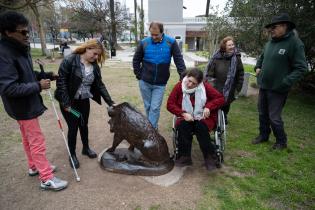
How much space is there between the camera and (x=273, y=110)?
4699 mm

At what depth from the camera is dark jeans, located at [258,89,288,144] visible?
15.3ft

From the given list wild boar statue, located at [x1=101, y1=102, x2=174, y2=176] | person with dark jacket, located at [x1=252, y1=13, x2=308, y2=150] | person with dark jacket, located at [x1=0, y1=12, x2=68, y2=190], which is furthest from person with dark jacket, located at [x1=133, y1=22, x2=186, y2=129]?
person with dark jacket, located at [x1=0, y1=12, x2=68, y2=190]

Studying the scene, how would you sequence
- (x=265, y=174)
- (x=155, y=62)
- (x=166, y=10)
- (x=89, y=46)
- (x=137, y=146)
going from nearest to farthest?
(x=89, y=46) → (x=137, y=146) → (x=265, y=174) → (x=155, y=62) → (x=166, y=10)

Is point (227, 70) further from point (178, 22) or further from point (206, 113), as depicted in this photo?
point (178, 22)

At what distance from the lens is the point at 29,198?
3453 millimetres

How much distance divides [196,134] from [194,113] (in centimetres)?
31

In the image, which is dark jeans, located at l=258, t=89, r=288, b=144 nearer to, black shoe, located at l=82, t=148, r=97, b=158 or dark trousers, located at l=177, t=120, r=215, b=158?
dark trousers, located at l=177, t=120, r=215, b=158

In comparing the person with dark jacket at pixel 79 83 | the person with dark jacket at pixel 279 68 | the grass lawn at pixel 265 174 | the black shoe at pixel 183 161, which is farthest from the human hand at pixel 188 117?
the person with dark jacket at pixel 279 68

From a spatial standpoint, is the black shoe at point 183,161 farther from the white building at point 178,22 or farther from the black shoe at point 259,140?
the white building at point 178,22

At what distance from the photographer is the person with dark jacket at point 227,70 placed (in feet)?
16.9

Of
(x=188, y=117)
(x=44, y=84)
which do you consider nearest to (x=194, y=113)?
(x=188, y=117)

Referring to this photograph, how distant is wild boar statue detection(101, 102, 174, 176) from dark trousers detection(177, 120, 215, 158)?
11.0 inches

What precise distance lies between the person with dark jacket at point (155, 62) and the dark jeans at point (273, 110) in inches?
58.5

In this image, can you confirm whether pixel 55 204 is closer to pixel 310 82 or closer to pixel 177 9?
pixel 310 82
